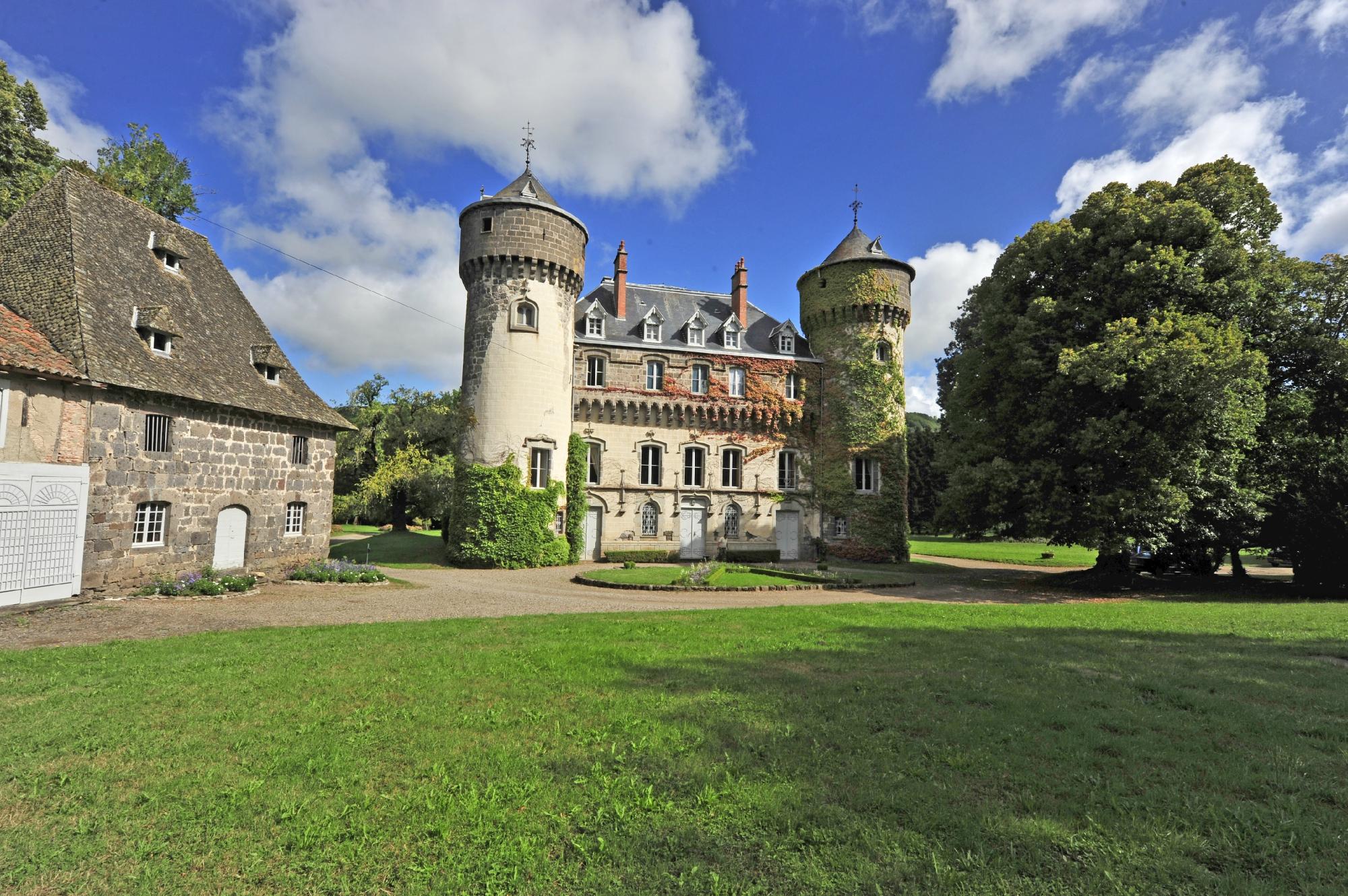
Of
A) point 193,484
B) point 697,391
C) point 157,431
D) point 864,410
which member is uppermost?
point 697,391

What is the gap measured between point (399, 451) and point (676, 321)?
21811mm

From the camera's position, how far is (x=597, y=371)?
31000 mm

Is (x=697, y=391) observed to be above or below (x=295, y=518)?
above

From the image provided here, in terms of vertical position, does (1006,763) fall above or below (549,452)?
below

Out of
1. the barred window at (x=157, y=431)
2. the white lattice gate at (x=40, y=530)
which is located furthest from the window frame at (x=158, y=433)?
the white lattice gate at (x=40, y=530)

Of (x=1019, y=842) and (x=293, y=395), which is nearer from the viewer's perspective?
(x=1019, y=842)

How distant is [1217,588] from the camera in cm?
2105

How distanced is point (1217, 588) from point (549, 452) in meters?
25.9

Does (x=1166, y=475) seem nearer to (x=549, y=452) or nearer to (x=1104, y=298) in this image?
(x=1104, y=298)

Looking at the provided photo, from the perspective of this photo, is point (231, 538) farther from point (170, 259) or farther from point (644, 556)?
point (644, 556)

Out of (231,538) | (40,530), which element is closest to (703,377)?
(231,538)

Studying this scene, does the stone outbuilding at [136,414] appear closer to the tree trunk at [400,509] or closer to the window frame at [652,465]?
the window frame at [652,465]

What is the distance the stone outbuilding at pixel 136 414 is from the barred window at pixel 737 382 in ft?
61.5

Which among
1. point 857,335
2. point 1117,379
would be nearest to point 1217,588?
point 1117,379
